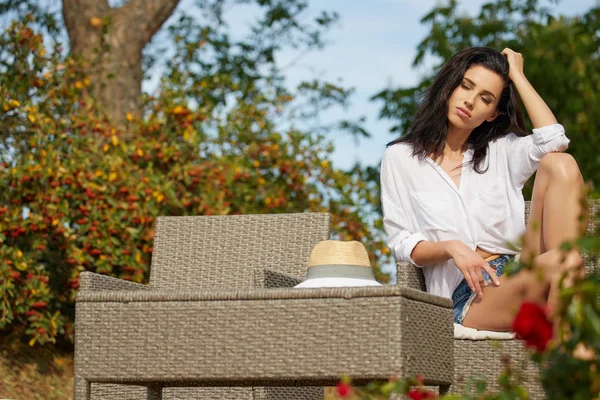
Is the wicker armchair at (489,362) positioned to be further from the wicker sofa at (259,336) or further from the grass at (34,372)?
the grass at (34,372)

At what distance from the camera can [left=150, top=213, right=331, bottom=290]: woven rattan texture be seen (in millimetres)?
3656

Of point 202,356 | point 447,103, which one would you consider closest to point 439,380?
point 202,356

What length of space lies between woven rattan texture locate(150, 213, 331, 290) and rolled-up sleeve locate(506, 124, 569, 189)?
0.74 m

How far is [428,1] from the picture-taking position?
11898mm

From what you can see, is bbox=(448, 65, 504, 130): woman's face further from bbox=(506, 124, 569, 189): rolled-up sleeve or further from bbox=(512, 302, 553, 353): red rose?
bbox=(512, 302, 553, 353): red rose

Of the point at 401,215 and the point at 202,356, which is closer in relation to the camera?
the point at 202,356

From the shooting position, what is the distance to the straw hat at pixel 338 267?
253 cm

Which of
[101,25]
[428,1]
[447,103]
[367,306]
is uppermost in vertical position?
[428,1]

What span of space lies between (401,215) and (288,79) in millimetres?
6002

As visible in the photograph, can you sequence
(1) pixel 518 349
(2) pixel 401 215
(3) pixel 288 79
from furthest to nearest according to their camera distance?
(3) pixel 288 79, (2) pixel 401 215, (1) pixel 518 349

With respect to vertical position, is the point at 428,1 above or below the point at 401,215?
above

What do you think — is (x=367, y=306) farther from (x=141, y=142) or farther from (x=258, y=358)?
(x=141, y=142)

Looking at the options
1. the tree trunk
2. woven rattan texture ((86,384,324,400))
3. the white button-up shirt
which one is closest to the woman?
the white button-up shirt

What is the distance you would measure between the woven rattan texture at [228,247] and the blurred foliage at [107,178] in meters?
1.35
